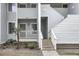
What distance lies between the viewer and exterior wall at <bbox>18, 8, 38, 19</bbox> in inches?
297

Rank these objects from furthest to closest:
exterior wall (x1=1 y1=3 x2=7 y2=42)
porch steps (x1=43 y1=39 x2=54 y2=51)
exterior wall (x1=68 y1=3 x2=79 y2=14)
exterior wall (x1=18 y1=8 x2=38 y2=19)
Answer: exterior wall (x1=18 y1=8 x2=38 y2=19)
exterior wall (x1=1 y1=3 x2=7 y2=42)
exterior wall (x1=68 y1=3 x2=79 y2=14)
porch steps (x1=43 y1=39 x2=54 y2=51)

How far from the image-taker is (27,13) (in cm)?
757

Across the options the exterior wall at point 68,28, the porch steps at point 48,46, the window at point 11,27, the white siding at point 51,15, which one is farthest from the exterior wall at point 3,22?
the exterior wall at point 68,28

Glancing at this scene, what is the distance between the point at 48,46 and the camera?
6020mm

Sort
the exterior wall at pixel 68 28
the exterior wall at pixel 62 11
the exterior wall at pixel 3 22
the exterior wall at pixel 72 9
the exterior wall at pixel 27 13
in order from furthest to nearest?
the exterior wall at pixel 62 11
the exterior wall at pixel 27 13
the exterior wall at pixel 3 22
the exterior wall at pixel 72 9
the exterior wall at pixel 68 28

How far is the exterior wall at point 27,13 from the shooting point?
755 cm

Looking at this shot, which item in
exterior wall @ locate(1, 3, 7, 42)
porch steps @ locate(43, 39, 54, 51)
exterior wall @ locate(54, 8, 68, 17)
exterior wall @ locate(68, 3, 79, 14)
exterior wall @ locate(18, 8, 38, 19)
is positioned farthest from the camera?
exterior wall @ locate(54, 8, 68, 17)

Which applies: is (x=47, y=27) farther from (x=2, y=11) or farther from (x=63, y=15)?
(x=2, y=11)

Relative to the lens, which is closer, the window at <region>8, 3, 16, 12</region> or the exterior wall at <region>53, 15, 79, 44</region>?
the exterior wall at <region>53, 15, 79, 44</region>

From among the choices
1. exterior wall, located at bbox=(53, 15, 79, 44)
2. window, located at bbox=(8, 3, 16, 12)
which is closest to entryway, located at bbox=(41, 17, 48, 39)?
exterior wall, located at bbox=(53, 15, 79, 44)

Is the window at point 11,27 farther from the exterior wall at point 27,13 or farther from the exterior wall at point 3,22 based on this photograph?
the exterior wall at point 27,13

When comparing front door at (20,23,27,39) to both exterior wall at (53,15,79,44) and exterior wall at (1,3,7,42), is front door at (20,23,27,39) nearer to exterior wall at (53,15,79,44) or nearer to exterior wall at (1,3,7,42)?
exterior wall at (1,3,7,42)

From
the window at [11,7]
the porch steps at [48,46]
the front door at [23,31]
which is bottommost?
the porch steps at [48,46]

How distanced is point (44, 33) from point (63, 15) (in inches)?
46.7
